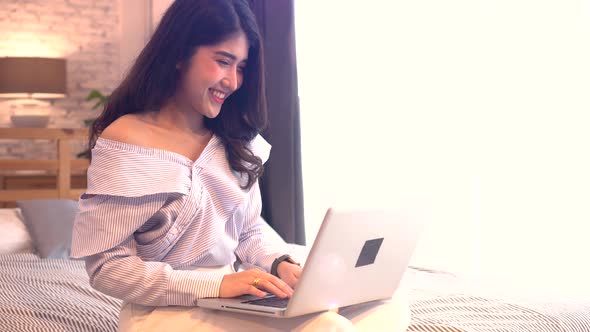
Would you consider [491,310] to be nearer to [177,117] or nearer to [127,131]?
[177,117]

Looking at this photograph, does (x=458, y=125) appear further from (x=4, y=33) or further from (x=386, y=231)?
(x=4, y=33)

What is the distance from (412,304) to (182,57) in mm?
995

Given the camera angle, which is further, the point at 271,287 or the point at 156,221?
the point at 156,221

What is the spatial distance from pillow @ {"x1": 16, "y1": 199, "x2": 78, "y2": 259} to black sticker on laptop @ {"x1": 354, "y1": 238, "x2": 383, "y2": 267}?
7.96 feet

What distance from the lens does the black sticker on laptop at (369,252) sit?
5.78 ft

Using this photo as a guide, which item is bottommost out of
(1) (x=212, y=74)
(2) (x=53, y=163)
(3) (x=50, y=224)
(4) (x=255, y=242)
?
(2) (x=53, y=163)

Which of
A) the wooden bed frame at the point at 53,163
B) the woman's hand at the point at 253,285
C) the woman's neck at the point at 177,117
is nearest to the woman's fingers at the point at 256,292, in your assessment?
the woman's hand at the point at 253,285

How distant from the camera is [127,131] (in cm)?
199

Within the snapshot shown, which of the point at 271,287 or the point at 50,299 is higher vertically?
the point at 271,287

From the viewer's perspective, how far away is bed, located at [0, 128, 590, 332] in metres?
Answer: 2.38

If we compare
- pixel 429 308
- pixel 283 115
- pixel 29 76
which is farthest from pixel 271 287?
pixel 29 76

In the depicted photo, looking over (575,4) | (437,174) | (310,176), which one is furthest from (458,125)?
(310,176)

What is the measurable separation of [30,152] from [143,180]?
4.08 meters

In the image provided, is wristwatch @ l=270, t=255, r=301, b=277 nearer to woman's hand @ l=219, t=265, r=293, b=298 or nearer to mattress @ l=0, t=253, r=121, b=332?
woman's hand @ l=219, t=265, r=293, b=298
